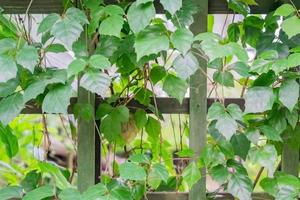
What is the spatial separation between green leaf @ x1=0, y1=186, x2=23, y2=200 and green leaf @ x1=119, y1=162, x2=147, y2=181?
0.32m

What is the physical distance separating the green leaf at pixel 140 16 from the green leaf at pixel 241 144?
1.33 ft

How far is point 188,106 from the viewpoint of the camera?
1.45 metres

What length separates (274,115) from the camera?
54.0 inches

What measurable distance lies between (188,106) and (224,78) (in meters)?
0.15

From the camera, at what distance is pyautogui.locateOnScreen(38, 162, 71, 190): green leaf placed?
1.37m

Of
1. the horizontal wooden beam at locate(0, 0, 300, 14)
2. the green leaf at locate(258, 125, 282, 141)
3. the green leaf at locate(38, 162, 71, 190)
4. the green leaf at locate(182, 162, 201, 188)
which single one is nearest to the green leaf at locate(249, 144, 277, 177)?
the green leaf at locate(258, 125, 282, 141)

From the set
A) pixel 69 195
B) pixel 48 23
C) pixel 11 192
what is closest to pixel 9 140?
pixel 11 192

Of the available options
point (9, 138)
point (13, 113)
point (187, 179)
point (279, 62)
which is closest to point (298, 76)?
point (279, 62)

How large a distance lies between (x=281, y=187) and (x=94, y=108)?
54 cm

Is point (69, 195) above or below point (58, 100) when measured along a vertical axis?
below

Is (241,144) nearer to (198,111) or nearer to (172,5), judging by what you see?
(198,111)

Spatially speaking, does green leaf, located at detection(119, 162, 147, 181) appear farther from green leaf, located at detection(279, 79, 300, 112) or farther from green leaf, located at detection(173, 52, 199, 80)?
green leaf, located at detection(279, 79, 300, 112)

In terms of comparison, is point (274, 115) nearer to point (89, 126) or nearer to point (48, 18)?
point (89, 126)

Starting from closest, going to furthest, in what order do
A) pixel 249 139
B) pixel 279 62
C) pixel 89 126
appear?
1. pixel 279 62
2. pixel 249 139
3. pixel 89 126
